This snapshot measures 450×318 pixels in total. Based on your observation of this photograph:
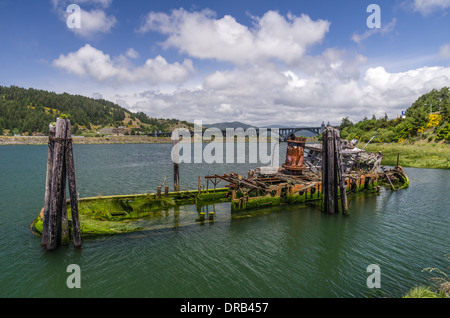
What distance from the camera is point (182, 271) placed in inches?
468

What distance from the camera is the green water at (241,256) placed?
10625mm

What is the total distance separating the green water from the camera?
34.9 feet

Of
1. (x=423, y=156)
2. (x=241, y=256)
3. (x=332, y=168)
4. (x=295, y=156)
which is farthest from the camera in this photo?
(x=423, y=156)

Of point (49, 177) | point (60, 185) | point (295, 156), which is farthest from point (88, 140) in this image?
point (60, 185)

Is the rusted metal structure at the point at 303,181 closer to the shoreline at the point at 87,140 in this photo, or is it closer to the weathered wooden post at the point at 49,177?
the weathered wooden post at the point at 49,177

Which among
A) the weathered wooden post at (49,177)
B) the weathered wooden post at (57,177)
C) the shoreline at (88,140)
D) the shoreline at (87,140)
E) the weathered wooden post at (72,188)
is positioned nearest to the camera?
the weathered wooden post at (57,177)

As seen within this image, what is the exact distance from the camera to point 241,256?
533 inches

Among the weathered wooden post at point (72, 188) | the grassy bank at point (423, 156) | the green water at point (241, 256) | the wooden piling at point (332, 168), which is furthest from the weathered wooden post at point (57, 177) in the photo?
the grassy bank at point (423, 156)

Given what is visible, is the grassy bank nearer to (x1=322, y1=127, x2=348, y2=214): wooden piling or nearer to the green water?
the green water

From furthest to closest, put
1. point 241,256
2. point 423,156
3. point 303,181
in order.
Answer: point 423,156
point 303,181
point 241,256

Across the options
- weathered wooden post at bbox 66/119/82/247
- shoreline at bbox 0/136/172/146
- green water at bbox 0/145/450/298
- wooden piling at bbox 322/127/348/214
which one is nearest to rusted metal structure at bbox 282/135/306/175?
wooden piling at bbox 322/127/348/214

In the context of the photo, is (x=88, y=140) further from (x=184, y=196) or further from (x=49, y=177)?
(x=49, y=177)
